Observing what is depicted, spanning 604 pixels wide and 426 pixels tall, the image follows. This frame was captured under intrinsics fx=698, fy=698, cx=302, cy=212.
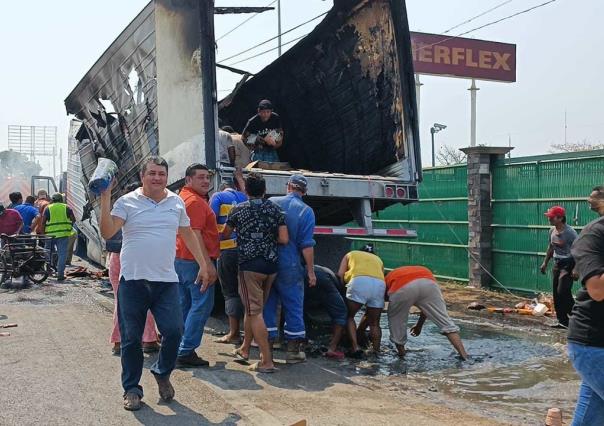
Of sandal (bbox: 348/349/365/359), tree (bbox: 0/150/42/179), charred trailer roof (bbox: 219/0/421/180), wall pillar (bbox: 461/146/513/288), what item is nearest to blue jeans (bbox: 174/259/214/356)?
sandal (bbox: 348/349/365/359)

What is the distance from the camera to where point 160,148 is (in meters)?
8.38

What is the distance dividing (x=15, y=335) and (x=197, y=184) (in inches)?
106

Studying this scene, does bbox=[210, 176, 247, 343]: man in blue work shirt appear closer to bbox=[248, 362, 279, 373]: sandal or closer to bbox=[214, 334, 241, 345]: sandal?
bbox=[214, 334, 241, 345]: sandal

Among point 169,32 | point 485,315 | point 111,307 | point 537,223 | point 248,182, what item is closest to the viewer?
point 248,182

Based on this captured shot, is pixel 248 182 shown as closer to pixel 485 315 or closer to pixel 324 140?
pixel 324 140

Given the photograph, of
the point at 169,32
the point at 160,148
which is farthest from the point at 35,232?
the point at 169,32

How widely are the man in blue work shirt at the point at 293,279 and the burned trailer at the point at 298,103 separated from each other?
4.84 feet

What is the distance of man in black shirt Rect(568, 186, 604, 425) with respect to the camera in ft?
10.5

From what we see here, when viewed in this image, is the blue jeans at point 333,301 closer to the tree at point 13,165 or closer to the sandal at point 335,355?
the sandal at point 335,355

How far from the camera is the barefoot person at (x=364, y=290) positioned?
269 inches

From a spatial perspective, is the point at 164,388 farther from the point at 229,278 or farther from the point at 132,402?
the point at 229,278

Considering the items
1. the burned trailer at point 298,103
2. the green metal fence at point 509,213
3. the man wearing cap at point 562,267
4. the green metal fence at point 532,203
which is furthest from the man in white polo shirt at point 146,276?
the green metal fence at point 532,203

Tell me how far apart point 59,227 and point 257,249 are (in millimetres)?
7750

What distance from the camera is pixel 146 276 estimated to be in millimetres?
4645
